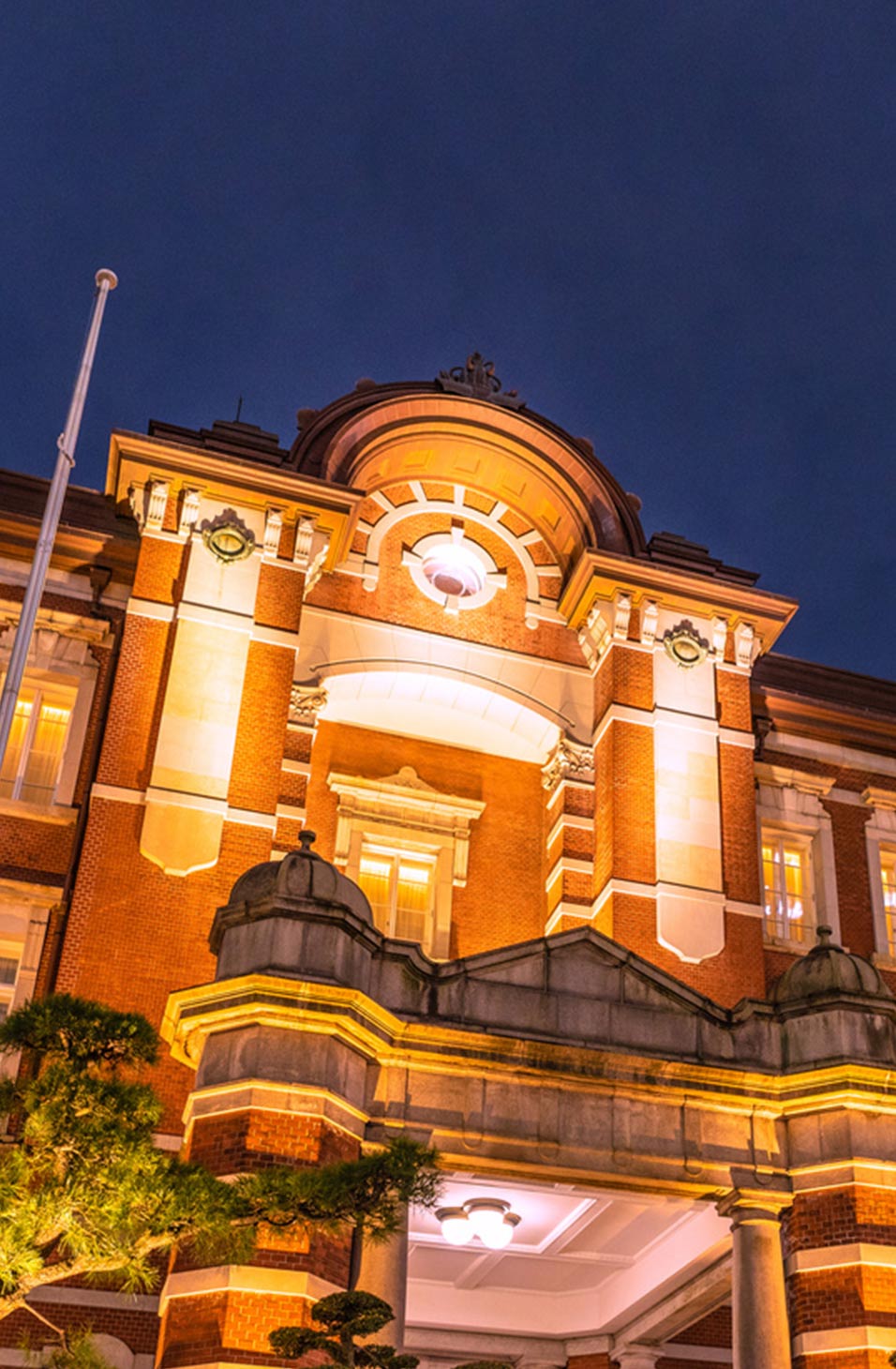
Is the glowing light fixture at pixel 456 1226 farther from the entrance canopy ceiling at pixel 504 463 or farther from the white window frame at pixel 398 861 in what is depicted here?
the entrance canopy ceiling at pixel 504 463

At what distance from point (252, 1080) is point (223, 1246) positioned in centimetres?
182

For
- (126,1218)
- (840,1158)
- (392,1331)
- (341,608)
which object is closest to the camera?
(126,1218)

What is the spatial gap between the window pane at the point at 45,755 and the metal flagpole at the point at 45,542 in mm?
3951

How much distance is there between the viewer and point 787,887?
24.3 m

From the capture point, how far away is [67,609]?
22062 mm

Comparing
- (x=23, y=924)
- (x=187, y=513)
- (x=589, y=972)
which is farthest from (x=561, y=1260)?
(x=187, y=513)

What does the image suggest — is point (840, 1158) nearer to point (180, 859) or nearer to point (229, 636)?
point (180, 859)

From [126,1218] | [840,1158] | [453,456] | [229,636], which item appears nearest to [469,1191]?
[840,1158]

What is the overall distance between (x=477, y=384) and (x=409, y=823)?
7457 mm

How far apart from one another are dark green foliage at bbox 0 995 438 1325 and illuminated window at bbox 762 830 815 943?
13.2 meters

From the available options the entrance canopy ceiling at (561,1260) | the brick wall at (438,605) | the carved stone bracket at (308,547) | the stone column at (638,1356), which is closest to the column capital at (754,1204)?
the entrance canopy ceiling at (561,1260)

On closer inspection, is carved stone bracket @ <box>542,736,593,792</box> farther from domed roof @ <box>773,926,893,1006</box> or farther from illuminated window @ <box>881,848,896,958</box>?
domed roof @ <box>773,926,893,1006</box>

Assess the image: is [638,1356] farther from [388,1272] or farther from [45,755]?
[45,755]

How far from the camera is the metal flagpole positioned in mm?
15297
